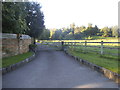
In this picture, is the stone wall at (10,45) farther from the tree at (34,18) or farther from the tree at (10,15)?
the tree at (34,18)

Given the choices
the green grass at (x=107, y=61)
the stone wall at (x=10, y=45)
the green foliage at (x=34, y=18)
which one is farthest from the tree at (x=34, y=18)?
the green grass at (x=107, y=61)

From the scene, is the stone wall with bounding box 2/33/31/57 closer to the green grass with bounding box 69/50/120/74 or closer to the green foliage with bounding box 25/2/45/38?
the green grass with bounding box 69/50/120/74

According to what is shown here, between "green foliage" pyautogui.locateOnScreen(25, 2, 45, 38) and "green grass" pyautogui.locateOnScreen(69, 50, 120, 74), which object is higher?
"green foliage" pyautogui.locateOnScreen(25, 2, 45, 38)

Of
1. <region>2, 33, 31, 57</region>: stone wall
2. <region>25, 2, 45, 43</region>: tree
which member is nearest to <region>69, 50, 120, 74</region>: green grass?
<region>2, 33, 31, 57</region>: stone wall

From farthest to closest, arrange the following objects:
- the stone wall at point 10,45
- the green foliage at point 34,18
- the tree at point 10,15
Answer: the green foliage at point 34,18
the stone wall at point 10,45
the tree at point 10,15

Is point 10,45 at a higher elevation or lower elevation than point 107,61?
higher

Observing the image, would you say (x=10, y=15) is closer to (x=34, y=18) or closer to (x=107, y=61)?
(x=107, y=61)

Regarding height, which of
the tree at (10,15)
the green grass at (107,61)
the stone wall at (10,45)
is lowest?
the green grass at (107,61)

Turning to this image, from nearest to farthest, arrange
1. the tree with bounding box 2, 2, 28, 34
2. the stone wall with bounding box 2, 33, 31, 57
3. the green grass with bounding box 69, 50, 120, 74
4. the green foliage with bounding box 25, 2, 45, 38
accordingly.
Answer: the green grass with bounding box 69, 50, 120, 74, the tree with bounding box 2, 2, 28, 34, the stone wall with bounding box 2, 33, 31, 57, the green foliage with bounding box 25, 2, 45, 38

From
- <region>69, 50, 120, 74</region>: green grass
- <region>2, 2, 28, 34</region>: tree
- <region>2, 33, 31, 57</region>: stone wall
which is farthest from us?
<region>2, 33, 31, 57</region>: stone wall

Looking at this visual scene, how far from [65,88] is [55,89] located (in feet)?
1.04

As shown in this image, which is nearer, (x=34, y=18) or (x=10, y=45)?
(x=10, y=45)

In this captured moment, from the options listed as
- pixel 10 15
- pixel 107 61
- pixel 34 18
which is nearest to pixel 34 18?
pixel 34 18

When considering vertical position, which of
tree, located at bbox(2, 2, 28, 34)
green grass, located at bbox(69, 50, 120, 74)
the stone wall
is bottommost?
green grass, located at bbox(69, 50, 120, 74)
